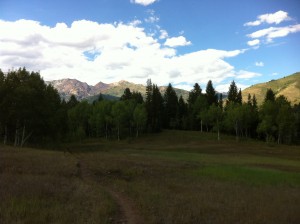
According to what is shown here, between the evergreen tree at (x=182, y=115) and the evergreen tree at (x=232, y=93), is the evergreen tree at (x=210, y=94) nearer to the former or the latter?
the evergreen tree at (x=232, y=93)

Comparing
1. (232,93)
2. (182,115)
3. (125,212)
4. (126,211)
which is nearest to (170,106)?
(182,115)

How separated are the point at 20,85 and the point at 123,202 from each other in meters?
55.4

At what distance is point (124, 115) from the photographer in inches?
4690

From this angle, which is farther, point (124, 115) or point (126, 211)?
point (124, 115)

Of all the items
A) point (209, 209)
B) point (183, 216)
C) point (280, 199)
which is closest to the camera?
point (183, 216)

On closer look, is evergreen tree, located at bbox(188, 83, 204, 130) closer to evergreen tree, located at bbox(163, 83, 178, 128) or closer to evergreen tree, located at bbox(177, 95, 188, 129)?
evergreen tree, located at bbox(177, 95, 188, 129)

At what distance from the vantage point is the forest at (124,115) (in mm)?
66875

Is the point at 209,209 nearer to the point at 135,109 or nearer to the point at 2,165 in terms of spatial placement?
the point at 2,165

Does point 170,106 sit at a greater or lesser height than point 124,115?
greater

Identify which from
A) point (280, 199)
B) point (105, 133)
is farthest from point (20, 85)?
point (105, 133)

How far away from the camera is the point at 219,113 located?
120 m

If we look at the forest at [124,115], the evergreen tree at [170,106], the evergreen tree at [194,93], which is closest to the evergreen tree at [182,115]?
the forest at [124,115]

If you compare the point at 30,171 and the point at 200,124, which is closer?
the point at 30,171

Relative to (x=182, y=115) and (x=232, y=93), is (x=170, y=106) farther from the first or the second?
(x=232, y=93)
